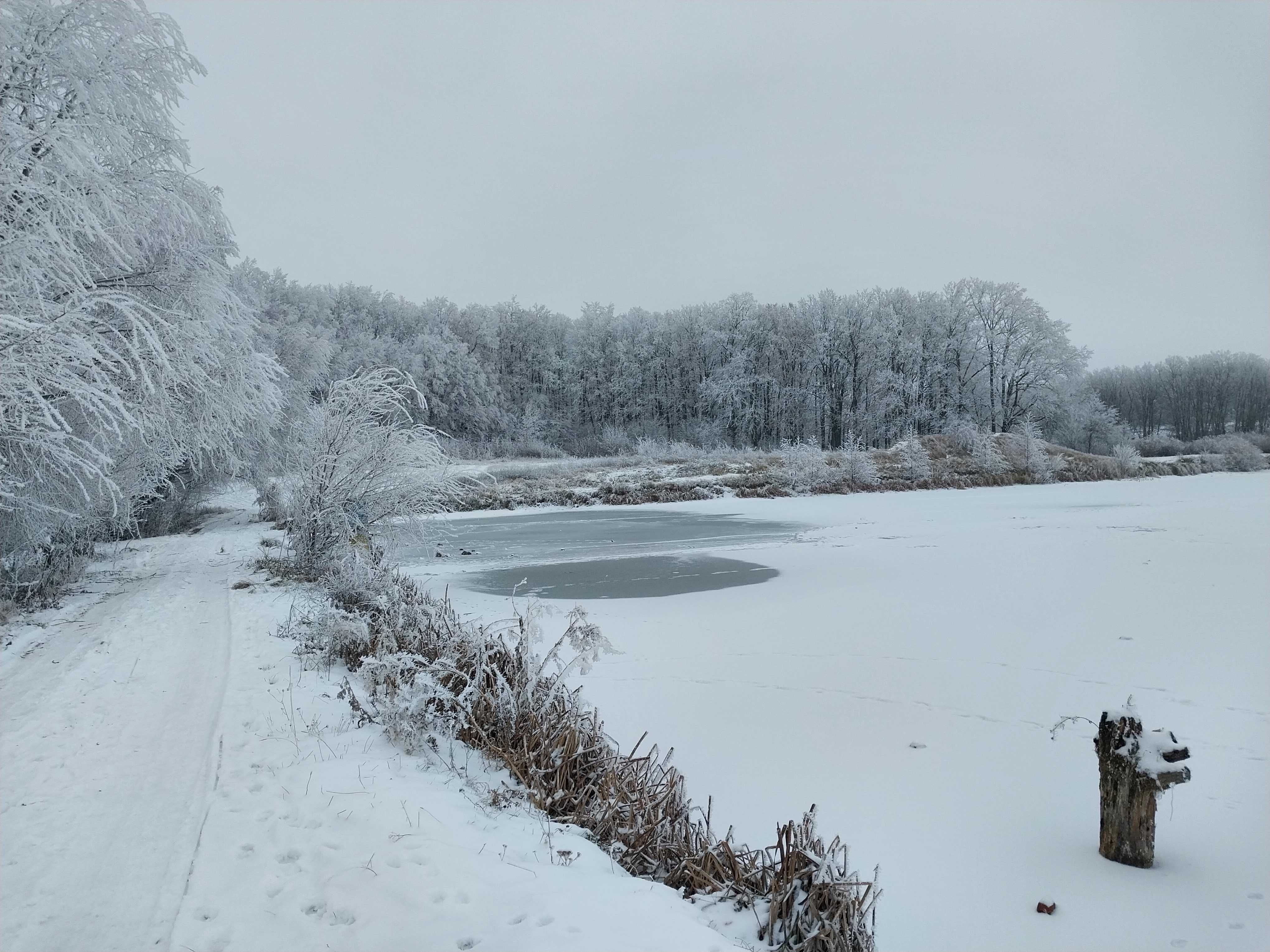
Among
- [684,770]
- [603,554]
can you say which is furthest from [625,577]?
[684,770]

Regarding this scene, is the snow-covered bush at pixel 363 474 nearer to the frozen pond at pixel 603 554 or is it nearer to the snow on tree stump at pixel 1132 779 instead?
the frozen pond at pixel 603 554

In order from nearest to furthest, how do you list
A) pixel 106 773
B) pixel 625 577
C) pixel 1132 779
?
1. pixel 1132 779
2. pixel 106 773
3. pixel 625 577

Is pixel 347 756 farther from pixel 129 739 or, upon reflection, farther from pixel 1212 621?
pixel 1212 621

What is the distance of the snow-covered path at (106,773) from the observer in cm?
292

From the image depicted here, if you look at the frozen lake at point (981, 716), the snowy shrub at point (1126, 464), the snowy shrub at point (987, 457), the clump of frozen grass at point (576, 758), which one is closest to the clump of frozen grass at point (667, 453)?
the snowy shrub at point (987, 457)

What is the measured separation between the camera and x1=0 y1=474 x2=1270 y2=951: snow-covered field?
9.92 ft

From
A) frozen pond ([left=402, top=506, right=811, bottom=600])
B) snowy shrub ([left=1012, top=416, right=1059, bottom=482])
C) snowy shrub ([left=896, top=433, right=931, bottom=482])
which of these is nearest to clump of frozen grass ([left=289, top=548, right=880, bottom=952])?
frozen pond ([left=402, top=506, right=811, bottom=600])

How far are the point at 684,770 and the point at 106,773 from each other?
3610 millimetres

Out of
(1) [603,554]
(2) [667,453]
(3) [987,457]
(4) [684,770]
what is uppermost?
(2) [667,453]

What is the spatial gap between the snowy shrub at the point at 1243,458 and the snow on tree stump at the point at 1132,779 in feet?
145

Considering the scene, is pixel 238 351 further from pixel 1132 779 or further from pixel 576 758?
pixel 1132 779

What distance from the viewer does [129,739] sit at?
15.1 feet

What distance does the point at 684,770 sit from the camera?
5.09 meters

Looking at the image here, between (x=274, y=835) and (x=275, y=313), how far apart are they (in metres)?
47.2
